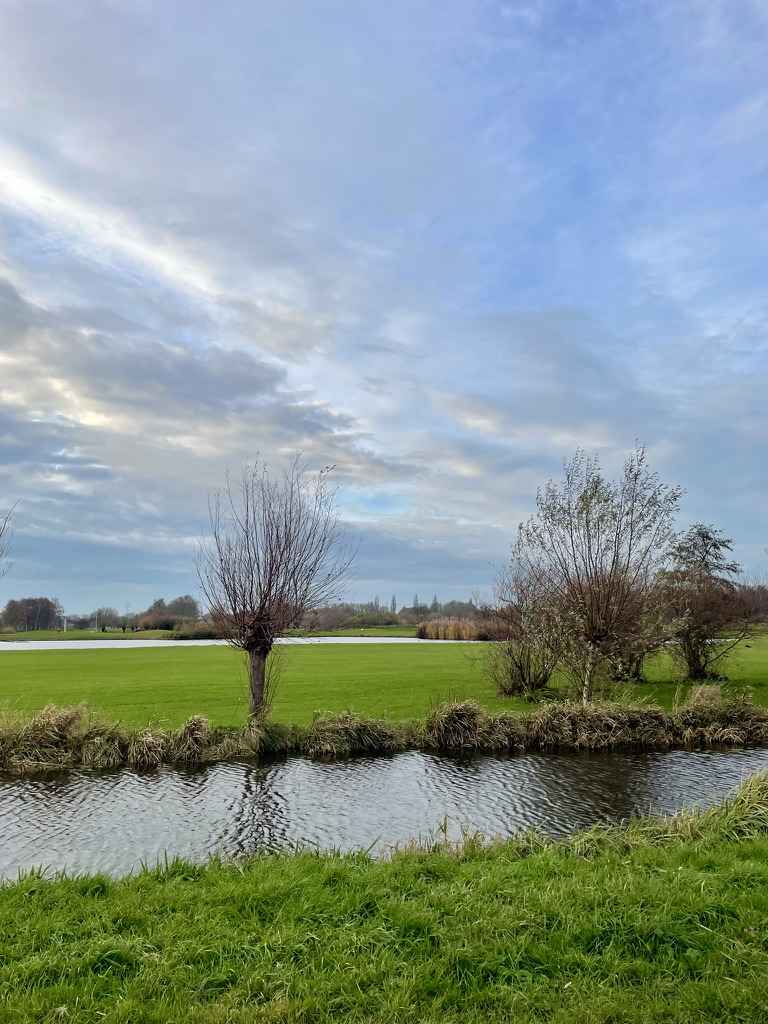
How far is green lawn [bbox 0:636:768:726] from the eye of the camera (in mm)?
21625

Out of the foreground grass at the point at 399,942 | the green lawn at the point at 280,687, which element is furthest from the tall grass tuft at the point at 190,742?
the foreground grass at the point at 399,942

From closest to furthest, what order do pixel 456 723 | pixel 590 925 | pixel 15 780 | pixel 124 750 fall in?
pixel 590 925 < pixel 15 780 < pixel 124 750 < pixel 456 723

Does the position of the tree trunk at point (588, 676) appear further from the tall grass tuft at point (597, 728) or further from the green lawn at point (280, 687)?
the green lawn at point (280, 687)

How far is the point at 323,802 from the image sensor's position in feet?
42.3

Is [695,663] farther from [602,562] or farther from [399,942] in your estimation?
[399,942]

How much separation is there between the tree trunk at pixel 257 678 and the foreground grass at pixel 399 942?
990 cm

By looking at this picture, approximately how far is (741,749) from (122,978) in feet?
60.9

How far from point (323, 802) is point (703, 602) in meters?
22.7

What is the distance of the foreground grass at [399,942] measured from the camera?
4750mm

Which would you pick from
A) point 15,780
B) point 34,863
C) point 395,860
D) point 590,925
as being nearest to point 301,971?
point 590,925

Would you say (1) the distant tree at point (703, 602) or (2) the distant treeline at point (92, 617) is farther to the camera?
(2) the distant treeline at point (92, 617)

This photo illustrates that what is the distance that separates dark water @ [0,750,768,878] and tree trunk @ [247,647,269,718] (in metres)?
2.20

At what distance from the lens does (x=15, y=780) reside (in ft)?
47.5

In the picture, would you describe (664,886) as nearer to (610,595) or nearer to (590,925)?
(590,925)
